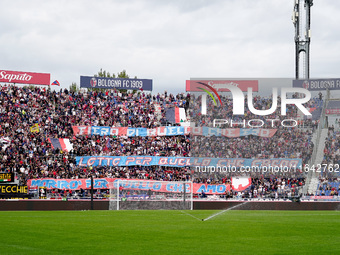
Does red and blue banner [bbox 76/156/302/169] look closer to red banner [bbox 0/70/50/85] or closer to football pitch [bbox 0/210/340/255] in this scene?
red banner [bbox 0/70/50/85]

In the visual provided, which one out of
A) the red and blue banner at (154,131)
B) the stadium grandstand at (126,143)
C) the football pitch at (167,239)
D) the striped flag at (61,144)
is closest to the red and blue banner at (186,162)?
the stadium grandstand at (126,143)

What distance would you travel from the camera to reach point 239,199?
1660 inches

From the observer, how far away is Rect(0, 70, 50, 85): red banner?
2303 inches

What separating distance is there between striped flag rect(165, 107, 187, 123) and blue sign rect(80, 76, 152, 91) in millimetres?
9229

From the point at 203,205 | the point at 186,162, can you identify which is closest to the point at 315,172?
the point at 203,205

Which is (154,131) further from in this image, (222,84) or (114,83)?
(114,83)

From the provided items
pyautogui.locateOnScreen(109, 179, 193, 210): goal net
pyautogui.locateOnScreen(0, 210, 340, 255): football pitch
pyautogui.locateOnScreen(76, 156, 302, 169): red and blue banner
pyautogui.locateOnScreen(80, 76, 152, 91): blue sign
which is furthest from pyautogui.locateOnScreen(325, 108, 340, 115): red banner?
pyautogui.locateOnScreen(0, 210, 340, 255): football pitch

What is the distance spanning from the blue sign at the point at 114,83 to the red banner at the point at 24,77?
463cm

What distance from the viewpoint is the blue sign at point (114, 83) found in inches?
2500

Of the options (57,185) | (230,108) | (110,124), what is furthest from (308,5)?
(57,185)

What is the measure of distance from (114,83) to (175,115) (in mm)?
11676

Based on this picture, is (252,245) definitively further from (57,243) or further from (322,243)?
(57,243)

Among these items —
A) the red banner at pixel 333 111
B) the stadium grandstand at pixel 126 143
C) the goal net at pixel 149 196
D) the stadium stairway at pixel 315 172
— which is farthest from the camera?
the red banner at pixel 333 111

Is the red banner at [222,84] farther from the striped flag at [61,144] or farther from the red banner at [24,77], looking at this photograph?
the red banner at [24,77]
